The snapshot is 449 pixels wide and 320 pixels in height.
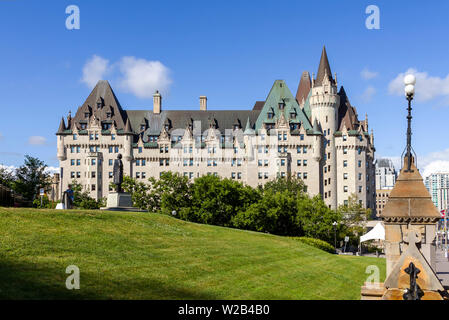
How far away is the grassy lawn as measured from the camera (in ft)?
61.6

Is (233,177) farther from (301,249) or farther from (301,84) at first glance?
(301,249)

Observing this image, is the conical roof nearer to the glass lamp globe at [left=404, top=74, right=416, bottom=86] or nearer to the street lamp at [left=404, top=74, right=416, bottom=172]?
the street lamp at [left=404, top=74, right=416, bottom=172]

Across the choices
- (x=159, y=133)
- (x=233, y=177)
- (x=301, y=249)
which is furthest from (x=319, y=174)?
(x=301, y=249)

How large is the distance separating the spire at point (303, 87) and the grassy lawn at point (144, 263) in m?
102

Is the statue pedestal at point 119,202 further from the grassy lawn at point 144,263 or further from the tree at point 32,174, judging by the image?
the tree at point 32,174

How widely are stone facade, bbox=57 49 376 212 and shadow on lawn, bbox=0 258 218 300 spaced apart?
97723mm

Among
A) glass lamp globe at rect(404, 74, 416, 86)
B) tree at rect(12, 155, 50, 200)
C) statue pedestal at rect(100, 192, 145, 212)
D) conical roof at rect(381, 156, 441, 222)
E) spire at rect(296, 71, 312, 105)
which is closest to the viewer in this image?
conical roof at rect(381, 156, 441, 222)

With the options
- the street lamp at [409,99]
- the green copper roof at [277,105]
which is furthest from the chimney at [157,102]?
the street lamp at [409,99]

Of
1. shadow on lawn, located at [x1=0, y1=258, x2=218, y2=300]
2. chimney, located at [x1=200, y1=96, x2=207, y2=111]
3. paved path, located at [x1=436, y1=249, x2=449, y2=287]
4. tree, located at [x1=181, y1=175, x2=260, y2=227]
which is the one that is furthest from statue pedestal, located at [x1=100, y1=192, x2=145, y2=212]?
chimney, located at [x1=200, y1=96, x2=207, y2=111]

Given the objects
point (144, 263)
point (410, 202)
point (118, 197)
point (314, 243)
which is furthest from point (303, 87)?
point (410, 202)

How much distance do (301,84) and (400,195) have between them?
12248 cm

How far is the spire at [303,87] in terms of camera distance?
135250mm

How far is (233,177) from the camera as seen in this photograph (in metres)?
120

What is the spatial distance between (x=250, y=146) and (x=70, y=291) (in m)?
104
